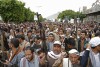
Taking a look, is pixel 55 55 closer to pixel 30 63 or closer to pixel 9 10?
pixel 30 63

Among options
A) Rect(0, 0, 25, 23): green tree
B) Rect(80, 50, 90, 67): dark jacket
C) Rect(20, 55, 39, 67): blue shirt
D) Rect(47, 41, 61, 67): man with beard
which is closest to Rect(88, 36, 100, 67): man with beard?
Rect(80, 50, 90, 67): dark jacket

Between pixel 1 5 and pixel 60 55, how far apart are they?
58.2 m

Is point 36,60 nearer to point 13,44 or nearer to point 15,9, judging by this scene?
point 13,44

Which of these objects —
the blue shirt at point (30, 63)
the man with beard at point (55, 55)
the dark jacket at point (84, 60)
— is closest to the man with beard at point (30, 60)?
the blue shirt at point (30, 63)

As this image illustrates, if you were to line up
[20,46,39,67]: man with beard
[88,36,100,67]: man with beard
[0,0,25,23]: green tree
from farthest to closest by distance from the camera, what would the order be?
[0,0,25,23]: green tree, [20,46,39,67]: man with beard, [88,36,100,67]: man with beard

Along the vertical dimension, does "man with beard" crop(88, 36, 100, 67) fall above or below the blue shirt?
above

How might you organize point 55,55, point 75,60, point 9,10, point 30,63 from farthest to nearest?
point 9,10
point 55,55
point 30,63
point 75,60

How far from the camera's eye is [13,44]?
7.71 meters

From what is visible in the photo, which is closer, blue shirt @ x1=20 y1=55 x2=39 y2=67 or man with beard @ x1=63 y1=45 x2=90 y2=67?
man with beard @ x1=63 y1=45 x2=90 y2=67

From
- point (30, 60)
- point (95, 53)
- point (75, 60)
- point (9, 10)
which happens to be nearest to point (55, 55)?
point (30, 60)

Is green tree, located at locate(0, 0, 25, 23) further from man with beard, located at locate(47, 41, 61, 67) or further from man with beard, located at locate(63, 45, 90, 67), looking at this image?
man with beard, located at locate(63, 45, 90, 67)

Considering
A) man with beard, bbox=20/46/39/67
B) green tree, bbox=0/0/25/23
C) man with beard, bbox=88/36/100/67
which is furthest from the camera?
green tree, bbox=0/0/25/23

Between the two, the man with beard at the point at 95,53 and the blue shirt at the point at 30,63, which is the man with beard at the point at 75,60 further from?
the blue shirt at the point at 30,63

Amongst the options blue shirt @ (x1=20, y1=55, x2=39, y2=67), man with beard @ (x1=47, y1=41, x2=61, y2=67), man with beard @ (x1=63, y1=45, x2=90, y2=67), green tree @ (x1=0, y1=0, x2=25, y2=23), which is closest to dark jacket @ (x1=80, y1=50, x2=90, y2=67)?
man with beard @ (x1=63, y1=45, x2=90, y2=67)
